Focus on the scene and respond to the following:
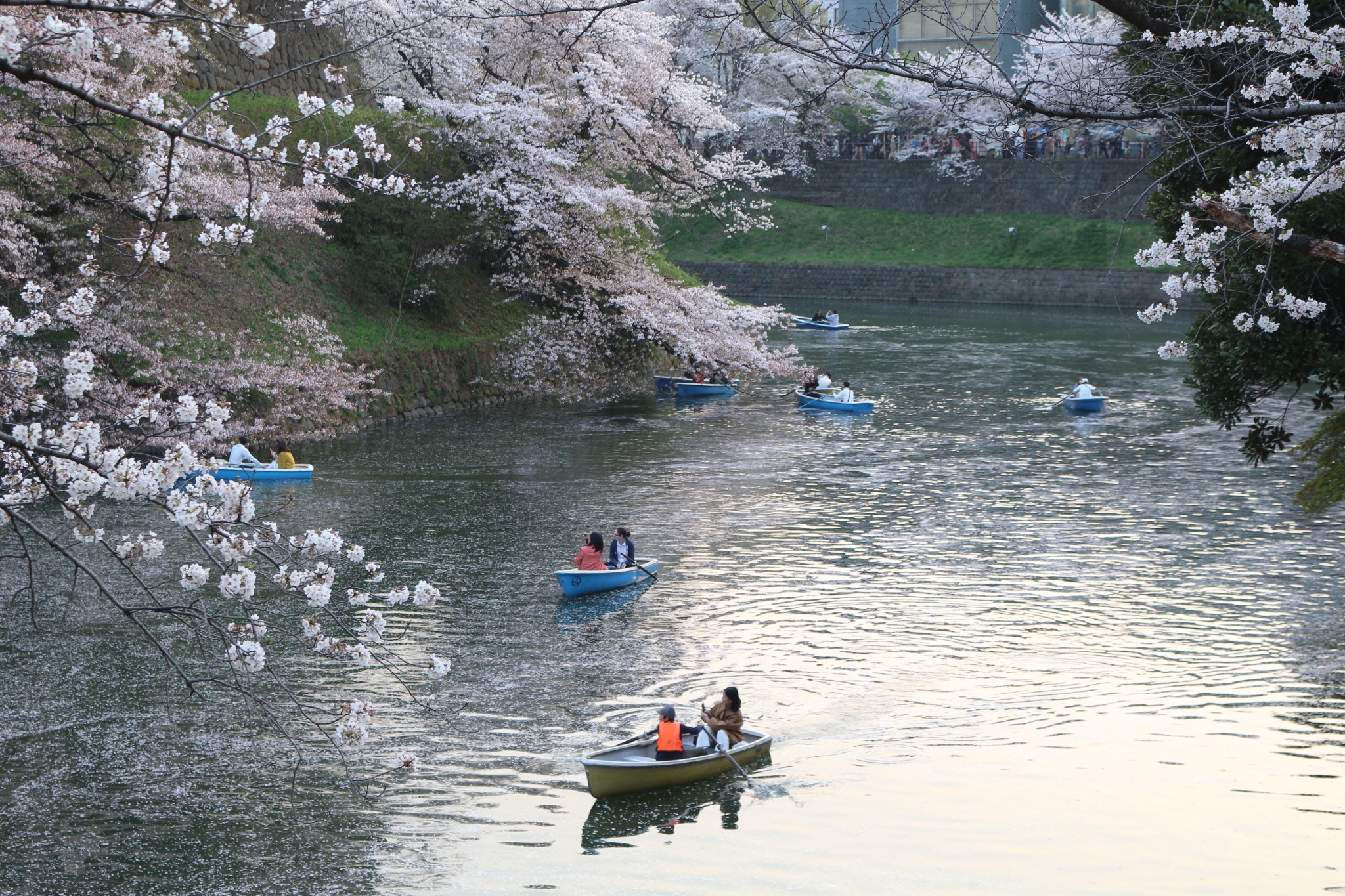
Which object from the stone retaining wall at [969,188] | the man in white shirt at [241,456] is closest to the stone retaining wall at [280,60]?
the man in white shirt at [241,456]

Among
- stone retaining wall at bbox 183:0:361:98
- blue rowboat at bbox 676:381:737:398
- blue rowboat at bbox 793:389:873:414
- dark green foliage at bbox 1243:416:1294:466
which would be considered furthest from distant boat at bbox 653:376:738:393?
dark green foliage at bbox 1243:416:1294:466

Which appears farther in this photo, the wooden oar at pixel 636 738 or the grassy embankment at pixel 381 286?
the grassy embankment at pixel 381 286

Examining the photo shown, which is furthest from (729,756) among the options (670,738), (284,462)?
(284,462)

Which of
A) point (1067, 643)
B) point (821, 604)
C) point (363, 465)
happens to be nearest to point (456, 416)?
point (363, 465)

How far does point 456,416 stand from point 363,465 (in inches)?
242

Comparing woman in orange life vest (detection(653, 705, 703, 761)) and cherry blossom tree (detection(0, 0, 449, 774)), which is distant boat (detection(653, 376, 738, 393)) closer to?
cherry blossom tree (detection(0, 0, 449, 774))

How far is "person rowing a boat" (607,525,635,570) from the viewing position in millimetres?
17688

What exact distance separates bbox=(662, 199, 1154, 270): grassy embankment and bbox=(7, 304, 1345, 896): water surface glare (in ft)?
101

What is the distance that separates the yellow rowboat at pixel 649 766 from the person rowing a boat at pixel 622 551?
5.69m

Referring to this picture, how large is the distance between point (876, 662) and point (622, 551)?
169 inches

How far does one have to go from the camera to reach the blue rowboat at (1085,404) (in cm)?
3209

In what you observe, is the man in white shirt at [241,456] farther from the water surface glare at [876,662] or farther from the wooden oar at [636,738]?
the wooden oar at [636,738]

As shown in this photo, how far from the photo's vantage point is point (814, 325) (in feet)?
162

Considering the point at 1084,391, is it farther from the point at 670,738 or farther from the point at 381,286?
the point at 670,738
